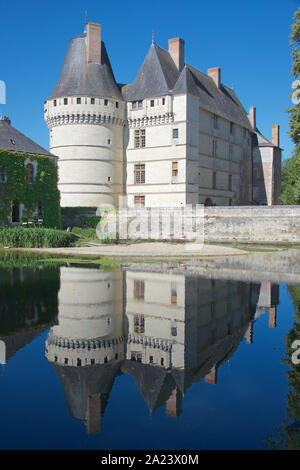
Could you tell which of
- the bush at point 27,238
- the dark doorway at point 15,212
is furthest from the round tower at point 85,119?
the bush at point 27,238

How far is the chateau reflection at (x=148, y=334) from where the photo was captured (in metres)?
5.07

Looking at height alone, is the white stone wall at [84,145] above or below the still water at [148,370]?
above

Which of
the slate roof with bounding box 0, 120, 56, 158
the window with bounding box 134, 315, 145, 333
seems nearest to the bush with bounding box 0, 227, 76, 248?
the slate roof with bounding box 0, 120, 56, 158

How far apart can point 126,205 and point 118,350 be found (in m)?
28.0

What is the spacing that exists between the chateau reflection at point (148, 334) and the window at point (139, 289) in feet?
0.08

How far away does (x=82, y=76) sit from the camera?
31.5 m

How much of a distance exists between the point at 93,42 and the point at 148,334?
2971 cm

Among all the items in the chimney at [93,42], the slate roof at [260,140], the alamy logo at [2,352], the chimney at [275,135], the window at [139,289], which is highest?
the chimney at [93,42]

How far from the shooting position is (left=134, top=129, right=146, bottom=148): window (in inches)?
1307

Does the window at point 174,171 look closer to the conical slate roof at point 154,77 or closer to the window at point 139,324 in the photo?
the conical slate roof at point 154,77

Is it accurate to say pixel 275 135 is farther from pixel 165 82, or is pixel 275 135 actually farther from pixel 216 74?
pixel 165 82

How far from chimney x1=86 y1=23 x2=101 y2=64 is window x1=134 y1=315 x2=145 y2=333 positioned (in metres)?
28.2

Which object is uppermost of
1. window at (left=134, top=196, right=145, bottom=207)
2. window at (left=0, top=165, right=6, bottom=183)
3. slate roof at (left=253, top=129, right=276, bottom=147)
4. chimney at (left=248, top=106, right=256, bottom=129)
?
chimney at (left=248, top=106, right=256, bottom=129)

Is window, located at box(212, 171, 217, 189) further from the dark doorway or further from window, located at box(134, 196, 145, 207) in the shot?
the dark doorway
